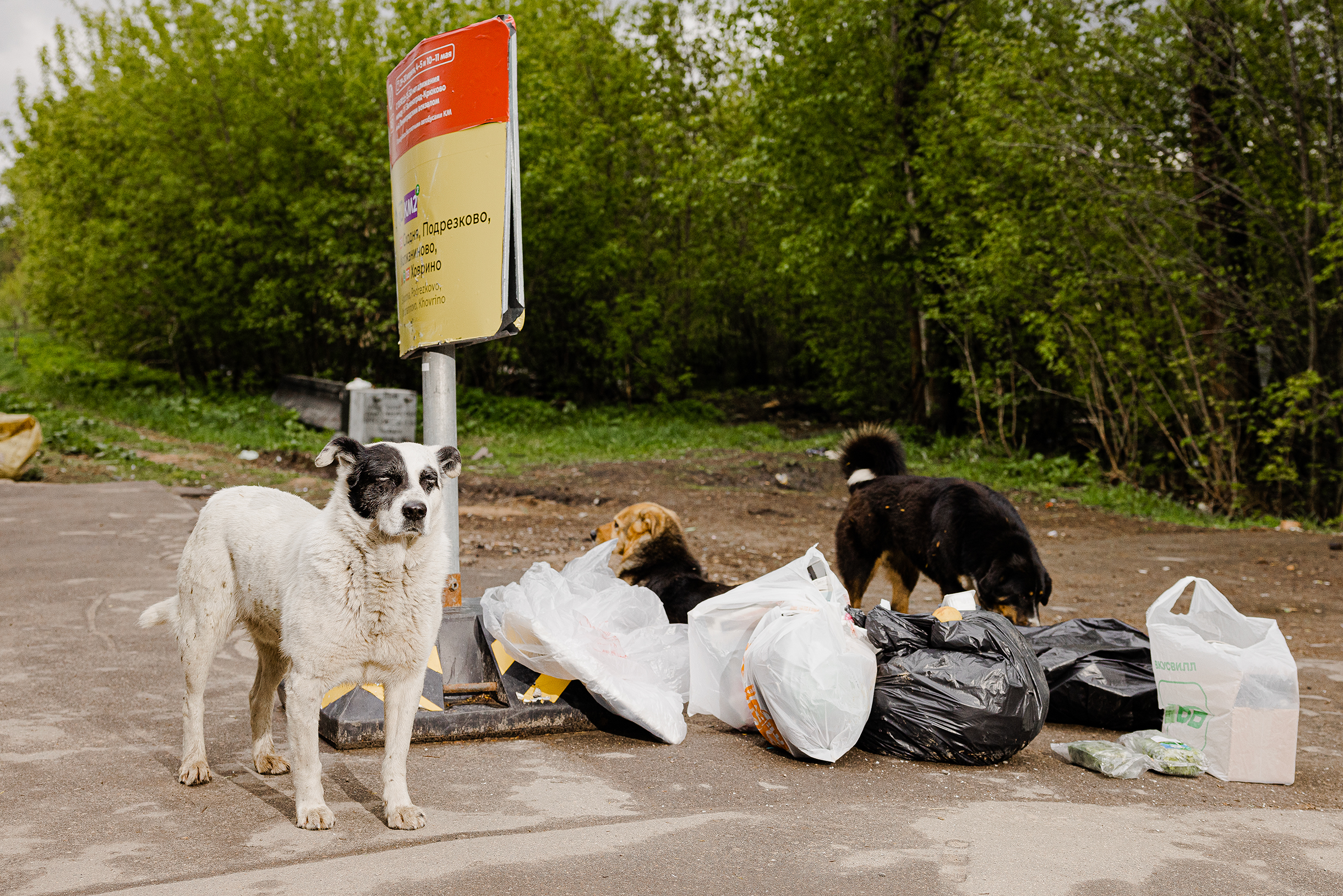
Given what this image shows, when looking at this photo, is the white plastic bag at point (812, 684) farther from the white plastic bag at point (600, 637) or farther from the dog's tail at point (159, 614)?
the dog's tail at point (159, 614)

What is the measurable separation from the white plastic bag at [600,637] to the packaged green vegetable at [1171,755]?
1898 mm

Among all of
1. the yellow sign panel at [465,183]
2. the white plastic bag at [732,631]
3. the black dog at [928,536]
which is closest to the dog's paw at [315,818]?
the white plastic bag at [732,631]

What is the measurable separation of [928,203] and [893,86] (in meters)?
2.27

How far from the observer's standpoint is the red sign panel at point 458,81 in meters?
4.11

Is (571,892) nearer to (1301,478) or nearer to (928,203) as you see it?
(1301,478)

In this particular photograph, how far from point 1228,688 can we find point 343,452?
11.3 ft

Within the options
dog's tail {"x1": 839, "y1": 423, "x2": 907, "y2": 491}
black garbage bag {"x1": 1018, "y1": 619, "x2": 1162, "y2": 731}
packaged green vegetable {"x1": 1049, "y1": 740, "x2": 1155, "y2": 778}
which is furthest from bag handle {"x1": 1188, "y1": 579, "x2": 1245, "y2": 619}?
dog's tail {"x1": 839, "y1": 423, "x2": 907, "y2": 491}

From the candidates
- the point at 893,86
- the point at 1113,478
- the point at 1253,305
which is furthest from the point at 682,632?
the point at 893,86

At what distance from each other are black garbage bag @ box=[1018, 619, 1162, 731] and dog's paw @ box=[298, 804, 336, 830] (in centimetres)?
309

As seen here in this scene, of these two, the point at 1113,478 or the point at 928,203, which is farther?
the point at 928,203

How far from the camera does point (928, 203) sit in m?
16.9

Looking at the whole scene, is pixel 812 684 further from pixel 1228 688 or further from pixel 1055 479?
pixel 1055 479

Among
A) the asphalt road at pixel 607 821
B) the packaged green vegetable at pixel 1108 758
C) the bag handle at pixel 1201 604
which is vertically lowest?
the packaged green vegetable at pixel 1108 758

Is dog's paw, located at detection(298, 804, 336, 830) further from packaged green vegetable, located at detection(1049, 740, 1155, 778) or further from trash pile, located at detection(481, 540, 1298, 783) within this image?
packaged green vegetable, located at detection(1049, 740, 1155, 778)
